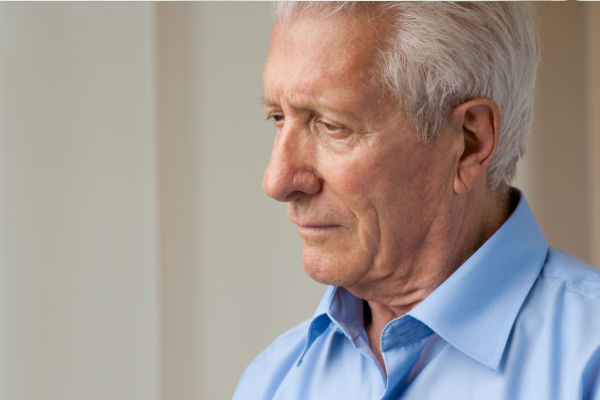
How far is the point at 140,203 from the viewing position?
2.07 metres

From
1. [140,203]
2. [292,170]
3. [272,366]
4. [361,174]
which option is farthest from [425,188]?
[140,203]

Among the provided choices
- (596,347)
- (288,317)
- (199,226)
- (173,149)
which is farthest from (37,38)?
A: (596,347)

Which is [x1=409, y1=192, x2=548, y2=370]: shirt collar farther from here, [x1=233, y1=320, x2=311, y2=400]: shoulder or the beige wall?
the beige wall

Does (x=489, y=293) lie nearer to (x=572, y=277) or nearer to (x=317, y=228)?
(x=572, y=277)

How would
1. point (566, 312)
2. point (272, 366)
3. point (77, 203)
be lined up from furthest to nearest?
point (77, 203) → point (272, 366) → point (566, 312)

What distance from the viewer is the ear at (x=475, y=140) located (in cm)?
108

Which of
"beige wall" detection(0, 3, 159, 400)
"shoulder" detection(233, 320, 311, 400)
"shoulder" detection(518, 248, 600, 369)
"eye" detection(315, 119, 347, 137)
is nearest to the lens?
"shoulder" detection(518, 248, 600, 369)

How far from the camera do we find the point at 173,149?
2121mm

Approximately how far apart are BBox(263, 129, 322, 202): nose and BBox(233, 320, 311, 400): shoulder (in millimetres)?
353

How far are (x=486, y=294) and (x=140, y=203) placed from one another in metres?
1.27

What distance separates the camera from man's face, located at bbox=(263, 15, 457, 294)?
3.39ft

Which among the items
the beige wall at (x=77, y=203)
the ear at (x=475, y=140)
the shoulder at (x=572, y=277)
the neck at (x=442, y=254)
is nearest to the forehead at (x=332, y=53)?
the ear at (x=475, y=140)

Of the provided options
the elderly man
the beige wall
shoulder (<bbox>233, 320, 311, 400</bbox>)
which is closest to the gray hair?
the elderly man

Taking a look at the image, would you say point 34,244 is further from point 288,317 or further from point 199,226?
point 288,317
